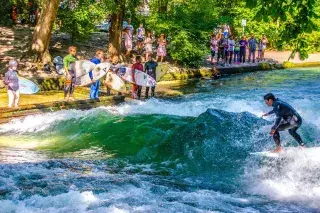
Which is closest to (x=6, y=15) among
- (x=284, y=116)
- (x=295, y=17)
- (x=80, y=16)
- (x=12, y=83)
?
(x=80, y=16)

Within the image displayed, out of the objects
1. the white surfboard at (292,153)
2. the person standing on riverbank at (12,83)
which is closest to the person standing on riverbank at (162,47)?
the person standing on riverbank at (12,83)

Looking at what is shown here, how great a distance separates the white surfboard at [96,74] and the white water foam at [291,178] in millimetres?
7293

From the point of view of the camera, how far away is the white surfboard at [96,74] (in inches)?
667

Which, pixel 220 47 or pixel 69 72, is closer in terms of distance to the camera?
pixel 69 72

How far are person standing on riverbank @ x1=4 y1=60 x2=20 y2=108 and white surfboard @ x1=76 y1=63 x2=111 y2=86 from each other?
2.79 metres

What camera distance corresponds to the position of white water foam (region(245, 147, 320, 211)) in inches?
370

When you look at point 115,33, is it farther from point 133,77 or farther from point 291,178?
point 291,178

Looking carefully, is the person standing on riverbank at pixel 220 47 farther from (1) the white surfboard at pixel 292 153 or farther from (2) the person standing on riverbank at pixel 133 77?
(1) the white surfboard at pixel 292 153

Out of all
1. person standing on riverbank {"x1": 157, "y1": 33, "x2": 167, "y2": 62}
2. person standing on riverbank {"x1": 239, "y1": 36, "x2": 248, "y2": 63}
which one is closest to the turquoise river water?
person standing on riverbank {"x1": 157, "y1": 33, "x2": 167, "y2": 62}

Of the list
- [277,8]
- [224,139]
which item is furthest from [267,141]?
[277,8]

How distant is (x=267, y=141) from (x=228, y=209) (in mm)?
4370

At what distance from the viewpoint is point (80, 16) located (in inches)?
945

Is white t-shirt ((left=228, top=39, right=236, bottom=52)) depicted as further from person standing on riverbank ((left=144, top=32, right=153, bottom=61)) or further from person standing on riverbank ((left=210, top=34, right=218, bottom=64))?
person standing on riverbank ((left=144, top=32, right=153, bottom=61))

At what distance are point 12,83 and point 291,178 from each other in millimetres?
8047
